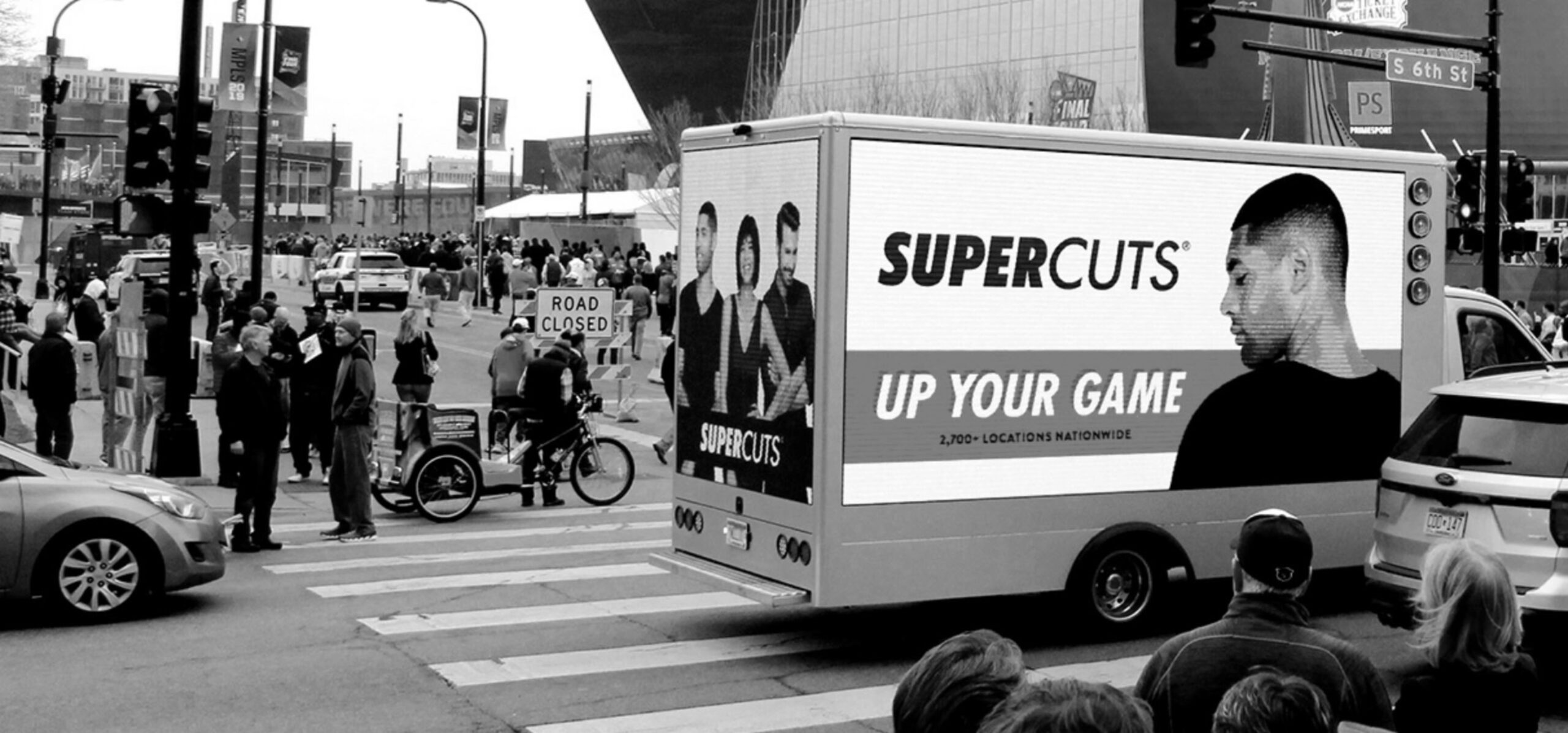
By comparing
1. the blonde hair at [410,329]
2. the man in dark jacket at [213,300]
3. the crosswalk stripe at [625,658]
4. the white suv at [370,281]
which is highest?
the white suv at [370,281]

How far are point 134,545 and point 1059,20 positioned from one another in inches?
3312

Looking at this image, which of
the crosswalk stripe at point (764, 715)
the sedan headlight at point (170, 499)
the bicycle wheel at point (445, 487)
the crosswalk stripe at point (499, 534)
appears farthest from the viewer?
the bicycle wheel at point (445, 487)

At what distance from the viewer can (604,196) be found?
7881 centimetres

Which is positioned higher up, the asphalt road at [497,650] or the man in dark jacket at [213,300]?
the man in dark jacket at [213,300]

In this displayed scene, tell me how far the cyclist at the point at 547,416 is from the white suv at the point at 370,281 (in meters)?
30.3

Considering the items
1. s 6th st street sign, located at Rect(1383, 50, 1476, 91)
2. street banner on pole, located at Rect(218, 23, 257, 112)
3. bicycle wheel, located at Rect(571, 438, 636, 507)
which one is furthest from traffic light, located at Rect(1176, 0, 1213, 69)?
street banner on pole, located at Rect(218, 23, 257, 112)

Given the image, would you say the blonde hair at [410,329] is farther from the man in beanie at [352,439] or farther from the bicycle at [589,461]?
the man in beanie at [352,439]

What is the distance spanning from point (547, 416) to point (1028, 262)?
7740 millimetres

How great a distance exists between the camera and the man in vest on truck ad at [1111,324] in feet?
30.9

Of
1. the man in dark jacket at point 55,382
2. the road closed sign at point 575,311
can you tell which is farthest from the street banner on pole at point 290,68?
the man in dark jacket at point 55,382

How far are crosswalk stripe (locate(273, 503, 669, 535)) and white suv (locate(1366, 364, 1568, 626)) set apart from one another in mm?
8547

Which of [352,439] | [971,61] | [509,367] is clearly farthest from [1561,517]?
[971,61]

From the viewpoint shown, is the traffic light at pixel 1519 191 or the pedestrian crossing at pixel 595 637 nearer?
the pedestrian crossing at pixel 595 637

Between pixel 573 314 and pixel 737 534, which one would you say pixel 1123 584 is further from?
pixel 573 314
